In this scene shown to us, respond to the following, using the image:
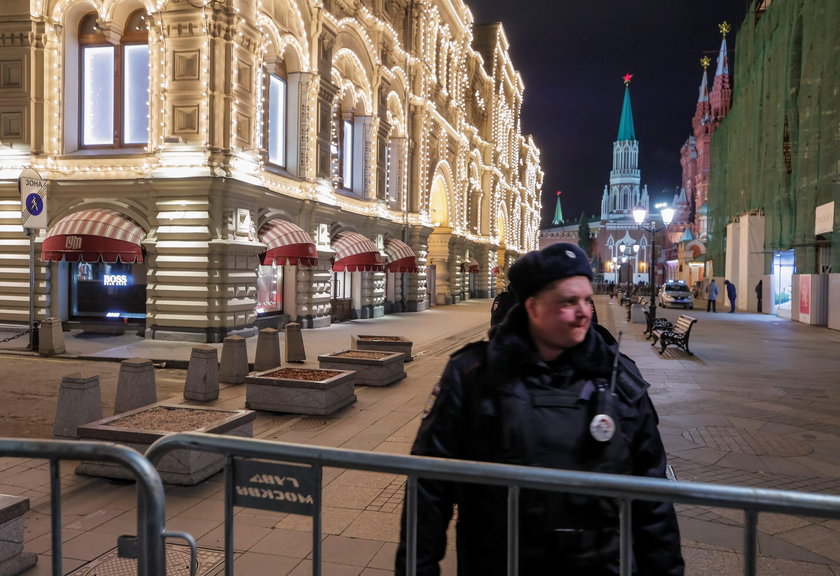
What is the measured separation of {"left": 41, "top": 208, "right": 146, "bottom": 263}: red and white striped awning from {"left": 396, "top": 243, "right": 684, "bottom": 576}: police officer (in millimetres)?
17220

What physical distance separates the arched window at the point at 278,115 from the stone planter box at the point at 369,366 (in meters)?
11.1

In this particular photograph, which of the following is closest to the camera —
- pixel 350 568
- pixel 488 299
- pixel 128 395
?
pixel 350 568

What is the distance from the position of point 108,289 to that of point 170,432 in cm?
1507

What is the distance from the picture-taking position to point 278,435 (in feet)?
26.3

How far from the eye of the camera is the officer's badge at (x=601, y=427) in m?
2.42

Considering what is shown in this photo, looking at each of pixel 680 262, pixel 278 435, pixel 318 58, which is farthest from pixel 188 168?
pixel 680 262

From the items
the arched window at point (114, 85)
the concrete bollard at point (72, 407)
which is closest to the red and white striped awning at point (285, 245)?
the arched window at point (114, 85)

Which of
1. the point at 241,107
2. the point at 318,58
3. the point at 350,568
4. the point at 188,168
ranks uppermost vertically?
the point at 318,58

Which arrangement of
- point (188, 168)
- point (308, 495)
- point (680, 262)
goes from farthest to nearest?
point (680, 262)
point (188, 168)
point (308, 495)

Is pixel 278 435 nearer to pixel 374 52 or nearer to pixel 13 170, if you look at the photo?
pixel 13 170

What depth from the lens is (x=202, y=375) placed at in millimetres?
10188

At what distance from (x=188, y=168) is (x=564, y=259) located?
1655 cm

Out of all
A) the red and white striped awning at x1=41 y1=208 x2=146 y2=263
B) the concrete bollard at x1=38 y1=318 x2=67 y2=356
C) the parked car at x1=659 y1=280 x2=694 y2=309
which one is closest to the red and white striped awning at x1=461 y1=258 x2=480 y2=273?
the parked car at x1=659 y1=280 x2=694 y2=309

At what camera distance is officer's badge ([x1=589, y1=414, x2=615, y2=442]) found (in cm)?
242
